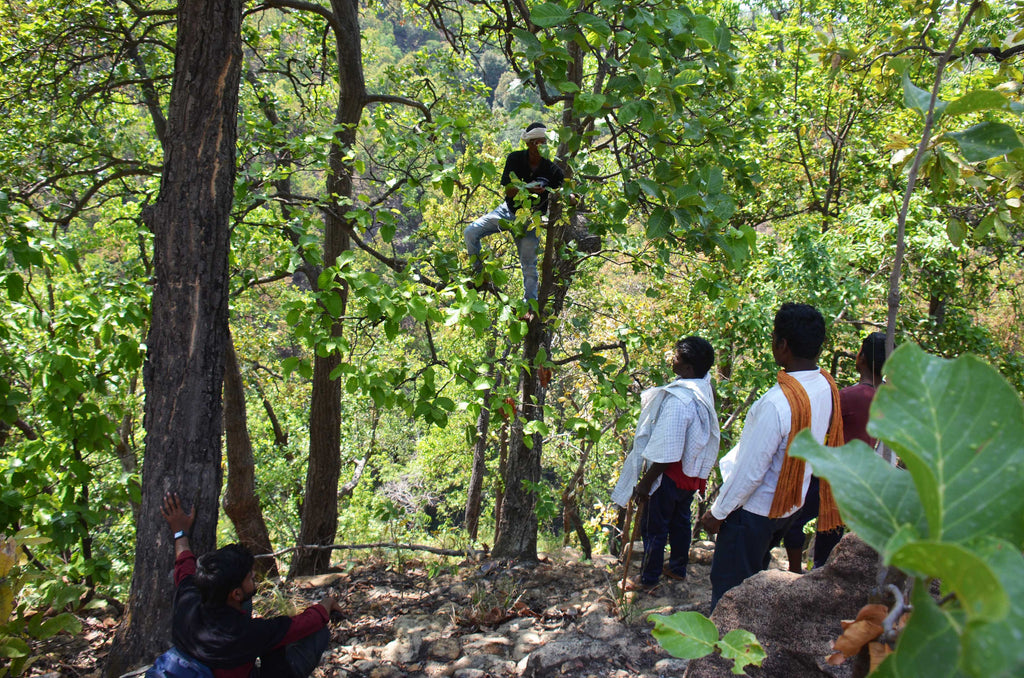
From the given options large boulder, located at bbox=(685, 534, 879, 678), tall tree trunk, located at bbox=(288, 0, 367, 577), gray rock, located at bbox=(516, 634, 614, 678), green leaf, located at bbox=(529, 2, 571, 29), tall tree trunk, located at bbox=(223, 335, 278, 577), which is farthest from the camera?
tall tree trunk, located at bbox=(223, 335, 278, 577)

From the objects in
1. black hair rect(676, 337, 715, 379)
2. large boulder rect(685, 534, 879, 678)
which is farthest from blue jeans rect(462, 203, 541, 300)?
large boulder rect(685, 534, 879, 678)

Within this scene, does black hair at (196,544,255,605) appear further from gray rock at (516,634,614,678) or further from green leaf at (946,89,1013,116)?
green leaf at (946,89,1013,116)

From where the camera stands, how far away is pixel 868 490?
2.14 ft

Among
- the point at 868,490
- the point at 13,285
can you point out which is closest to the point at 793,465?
the point at 868,490

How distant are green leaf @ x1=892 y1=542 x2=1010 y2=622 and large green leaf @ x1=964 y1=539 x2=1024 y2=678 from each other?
0.01 m

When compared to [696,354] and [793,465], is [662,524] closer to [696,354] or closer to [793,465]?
[696,354]

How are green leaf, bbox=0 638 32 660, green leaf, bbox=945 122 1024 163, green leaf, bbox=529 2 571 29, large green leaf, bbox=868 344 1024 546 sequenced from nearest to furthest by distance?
1. large green leaf, bbox=868 344 1024 546
2. green leaf, bbox=945 122 1024 163
3. green leaf, bbox=529 2 571 29
4. green leaf, bbox=0 638 32 660

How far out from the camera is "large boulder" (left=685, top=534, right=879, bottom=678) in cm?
194

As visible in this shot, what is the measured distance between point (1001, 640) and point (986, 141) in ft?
2.72

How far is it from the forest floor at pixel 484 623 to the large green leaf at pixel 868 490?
2.35m

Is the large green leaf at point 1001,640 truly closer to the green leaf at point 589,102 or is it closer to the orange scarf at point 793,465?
the orange scarf at point 793,465

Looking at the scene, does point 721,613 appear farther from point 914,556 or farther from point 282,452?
point 282,452

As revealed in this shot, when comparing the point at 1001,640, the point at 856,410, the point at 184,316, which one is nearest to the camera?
the point at 1001,640

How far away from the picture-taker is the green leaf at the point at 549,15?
2.35 meters
